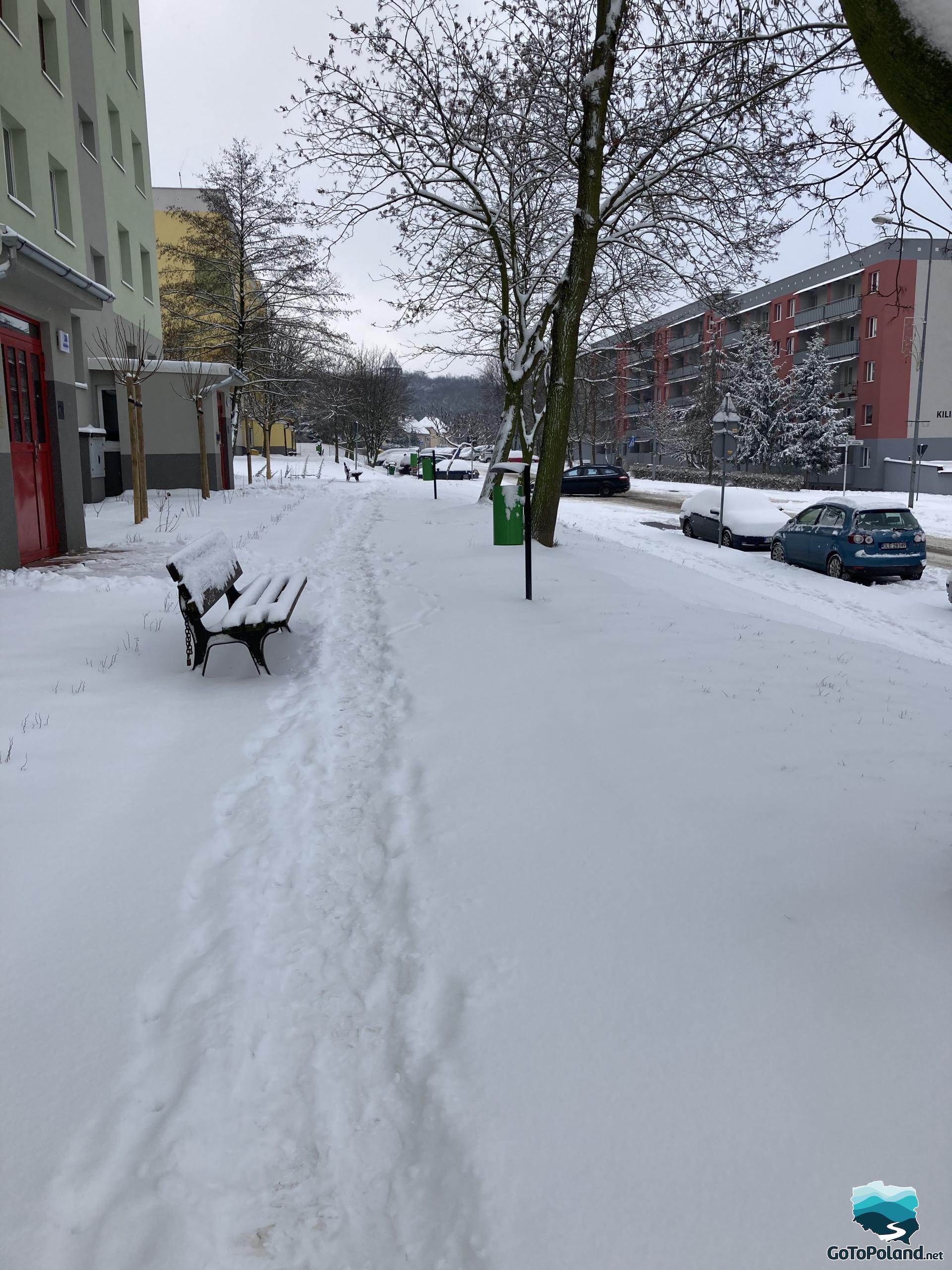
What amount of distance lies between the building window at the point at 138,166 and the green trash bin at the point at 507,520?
19165mm

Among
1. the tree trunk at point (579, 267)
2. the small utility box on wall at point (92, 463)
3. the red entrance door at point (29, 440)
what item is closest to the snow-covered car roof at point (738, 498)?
the tree trunk at point (579, 267)

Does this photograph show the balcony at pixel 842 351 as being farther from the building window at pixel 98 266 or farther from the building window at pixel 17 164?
the building window at pixel 17 164

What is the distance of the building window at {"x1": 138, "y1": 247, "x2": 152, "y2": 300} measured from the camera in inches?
1035

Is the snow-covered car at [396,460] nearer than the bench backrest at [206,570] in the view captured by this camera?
No

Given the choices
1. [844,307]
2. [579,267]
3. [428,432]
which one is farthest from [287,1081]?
[428,432]

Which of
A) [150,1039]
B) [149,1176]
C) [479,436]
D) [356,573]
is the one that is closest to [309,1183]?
[149,1176]

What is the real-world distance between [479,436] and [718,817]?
99198mm

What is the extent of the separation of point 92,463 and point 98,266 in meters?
4.97

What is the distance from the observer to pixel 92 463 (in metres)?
22.5

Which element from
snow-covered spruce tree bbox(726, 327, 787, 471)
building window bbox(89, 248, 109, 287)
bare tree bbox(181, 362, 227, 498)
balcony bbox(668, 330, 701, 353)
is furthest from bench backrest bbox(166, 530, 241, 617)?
balcony bbox(668, 330, 701, 353)

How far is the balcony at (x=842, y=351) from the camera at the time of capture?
49.9 meters

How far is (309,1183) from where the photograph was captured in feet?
7.27

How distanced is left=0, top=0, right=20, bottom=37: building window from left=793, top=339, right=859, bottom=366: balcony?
139 feet

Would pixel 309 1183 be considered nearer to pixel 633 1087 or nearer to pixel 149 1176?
pixel 149 1176
